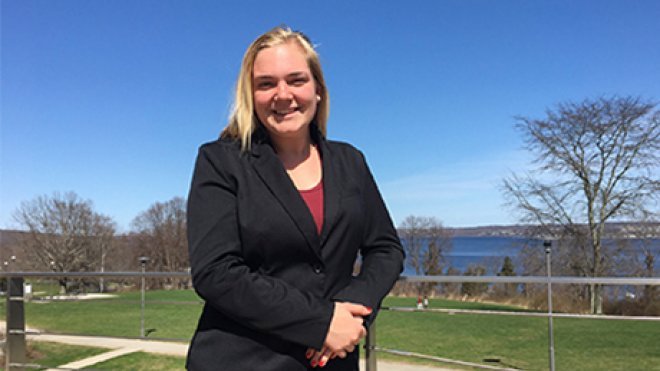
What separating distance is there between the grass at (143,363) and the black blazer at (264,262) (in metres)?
7.17

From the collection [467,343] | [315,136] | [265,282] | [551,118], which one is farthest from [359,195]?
[551,118]

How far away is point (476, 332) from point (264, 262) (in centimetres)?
1244

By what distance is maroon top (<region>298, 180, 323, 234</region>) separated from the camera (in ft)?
3.42

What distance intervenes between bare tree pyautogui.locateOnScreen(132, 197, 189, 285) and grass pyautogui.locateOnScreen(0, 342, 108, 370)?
685 inches

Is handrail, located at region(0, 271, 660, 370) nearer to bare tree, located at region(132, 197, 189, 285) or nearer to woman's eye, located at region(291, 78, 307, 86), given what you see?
woman's eye, located at region(291, 78, 307, 86)

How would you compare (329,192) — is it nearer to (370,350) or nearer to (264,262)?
(264,262)

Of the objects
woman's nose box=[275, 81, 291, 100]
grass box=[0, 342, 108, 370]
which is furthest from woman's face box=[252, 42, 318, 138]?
grass box=[0, 342, 108, 370]

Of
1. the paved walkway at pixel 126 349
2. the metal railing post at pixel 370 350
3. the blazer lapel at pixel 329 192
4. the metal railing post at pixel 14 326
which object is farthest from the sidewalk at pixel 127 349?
the blazer lapel at pixel 329 192

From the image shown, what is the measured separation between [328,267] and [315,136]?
31 centimetres

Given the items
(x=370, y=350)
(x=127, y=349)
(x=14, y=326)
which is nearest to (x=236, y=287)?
(x=370, y=350)

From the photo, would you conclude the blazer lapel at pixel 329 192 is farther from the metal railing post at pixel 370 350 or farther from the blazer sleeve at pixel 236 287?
the metal railing post at pixel 370 350

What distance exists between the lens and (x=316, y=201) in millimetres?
1064

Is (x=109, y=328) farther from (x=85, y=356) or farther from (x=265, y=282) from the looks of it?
(x=265, y=282)

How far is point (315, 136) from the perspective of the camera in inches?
47.0
